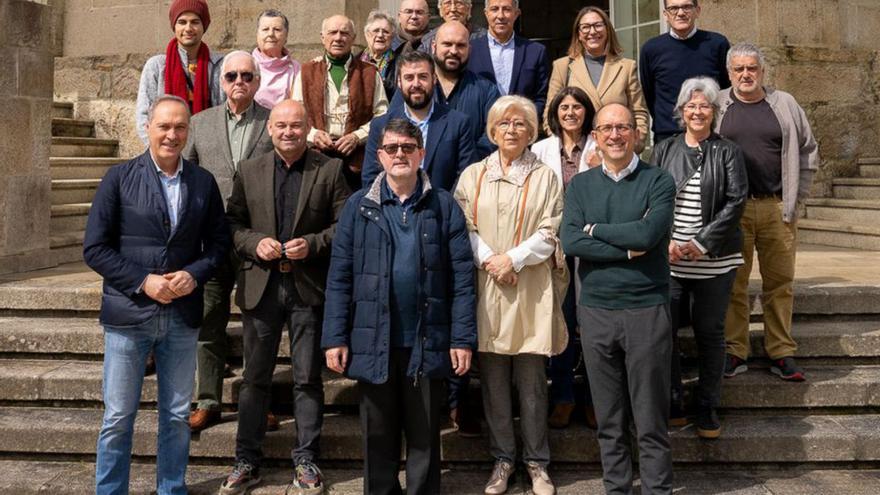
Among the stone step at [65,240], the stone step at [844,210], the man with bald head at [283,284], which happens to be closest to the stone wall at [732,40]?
the stone step at [844,210]

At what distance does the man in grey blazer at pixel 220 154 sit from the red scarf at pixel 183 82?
47 cm

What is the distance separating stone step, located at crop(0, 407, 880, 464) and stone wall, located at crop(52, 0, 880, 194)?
480 centimetres

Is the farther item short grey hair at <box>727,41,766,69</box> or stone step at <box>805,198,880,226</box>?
stone step at <box>805,198,880,226</box>

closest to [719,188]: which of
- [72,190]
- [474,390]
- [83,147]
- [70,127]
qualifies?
[474,390]

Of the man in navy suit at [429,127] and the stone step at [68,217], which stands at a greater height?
the man in navy suit at [429,127]

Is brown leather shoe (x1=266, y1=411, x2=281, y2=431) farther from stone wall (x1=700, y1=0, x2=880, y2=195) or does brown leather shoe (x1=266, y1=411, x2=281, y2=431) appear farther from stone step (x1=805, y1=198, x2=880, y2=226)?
stone wall (x1=700, y1=0, x2=880, y2=195)

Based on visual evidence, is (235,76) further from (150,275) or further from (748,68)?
(748,68)

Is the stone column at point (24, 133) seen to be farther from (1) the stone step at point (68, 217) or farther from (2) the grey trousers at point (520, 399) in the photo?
(2) the grey trousers at point (520, 399)

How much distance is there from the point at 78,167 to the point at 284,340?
4.09 metres

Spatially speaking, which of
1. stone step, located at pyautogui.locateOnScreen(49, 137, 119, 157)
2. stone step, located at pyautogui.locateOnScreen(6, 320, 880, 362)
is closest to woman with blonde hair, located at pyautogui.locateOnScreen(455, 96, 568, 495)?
stone step, located at pyautogui.locateOnScreen(6, 320, 880, 362)

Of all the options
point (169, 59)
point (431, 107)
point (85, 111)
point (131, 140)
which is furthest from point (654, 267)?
point (85, 111)

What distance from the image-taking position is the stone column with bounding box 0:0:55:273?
594 centimetres

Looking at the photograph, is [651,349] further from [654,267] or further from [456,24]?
[456,24]

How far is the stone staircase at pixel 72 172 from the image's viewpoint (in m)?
6.78
